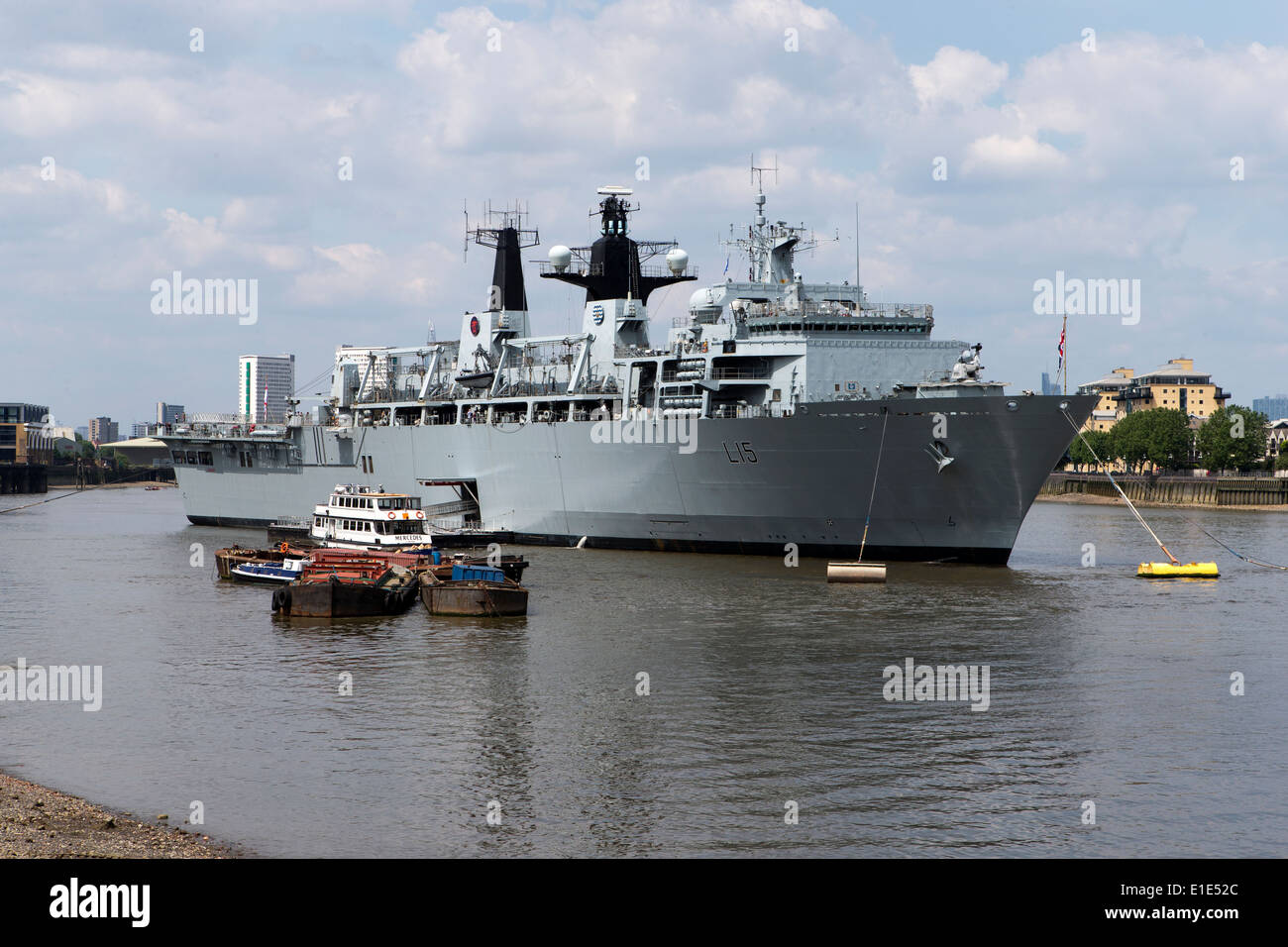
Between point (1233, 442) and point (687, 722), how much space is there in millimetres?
107404

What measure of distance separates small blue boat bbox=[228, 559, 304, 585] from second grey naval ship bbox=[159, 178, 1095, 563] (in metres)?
12.8

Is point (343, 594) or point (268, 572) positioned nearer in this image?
point (343, 594)

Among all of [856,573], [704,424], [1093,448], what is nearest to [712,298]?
[704,424]

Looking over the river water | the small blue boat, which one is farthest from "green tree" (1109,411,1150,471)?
the small blue boat

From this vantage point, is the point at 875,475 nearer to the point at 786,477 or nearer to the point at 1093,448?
the point at 786,477

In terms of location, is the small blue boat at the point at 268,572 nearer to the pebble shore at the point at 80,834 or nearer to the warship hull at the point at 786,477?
the warship hull at the point at 786,477

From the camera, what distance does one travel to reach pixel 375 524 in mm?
39062

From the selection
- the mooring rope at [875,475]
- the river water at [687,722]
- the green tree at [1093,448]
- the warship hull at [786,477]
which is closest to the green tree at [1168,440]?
the green tree at [1093,448]

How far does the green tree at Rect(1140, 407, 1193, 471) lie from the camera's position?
119m

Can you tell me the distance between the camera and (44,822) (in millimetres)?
14000

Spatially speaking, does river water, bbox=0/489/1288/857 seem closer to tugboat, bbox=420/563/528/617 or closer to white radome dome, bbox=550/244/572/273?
tugboat, bbox=420/563/528/617

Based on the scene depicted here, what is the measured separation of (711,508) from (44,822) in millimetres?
30702
